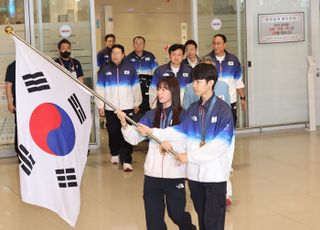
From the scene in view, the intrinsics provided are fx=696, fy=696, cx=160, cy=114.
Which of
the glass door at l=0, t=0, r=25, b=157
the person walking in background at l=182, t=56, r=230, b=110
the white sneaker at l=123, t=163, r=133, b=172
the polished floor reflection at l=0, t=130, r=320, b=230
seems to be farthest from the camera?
the glass door at l=0, t=0, r=25, b=157

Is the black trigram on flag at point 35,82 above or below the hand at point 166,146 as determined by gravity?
above

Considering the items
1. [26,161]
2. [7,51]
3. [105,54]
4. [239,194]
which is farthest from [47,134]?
[105,54]

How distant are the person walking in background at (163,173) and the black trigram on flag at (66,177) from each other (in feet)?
1.73

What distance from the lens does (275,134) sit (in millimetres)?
11484

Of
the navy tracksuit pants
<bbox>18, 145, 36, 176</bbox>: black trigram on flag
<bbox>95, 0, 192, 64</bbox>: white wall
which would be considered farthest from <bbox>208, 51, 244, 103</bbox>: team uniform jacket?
<bbox>95, 0, 192, 64</bbox>: white wall

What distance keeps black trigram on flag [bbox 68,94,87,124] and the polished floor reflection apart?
1.50m

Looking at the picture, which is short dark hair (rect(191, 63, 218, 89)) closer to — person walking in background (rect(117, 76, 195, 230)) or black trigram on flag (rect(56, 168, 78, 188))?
person walking in background (rect(117, 76, 195, 230))

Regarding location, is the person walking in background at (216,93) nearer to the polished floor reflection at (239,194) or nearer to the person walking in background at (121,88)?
the polished floor reflection at (239,194)

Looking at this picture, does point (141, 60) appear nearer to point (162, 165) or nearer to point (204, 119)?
point (162, 165)

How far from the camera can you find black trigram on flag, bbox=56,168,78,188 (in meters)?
5.17

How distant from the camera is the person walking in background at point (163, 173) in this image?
522 centimetres

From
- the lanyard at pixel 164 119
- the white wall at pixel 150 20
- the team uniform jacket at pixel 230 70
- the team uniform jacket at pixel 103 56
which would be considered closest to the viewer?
the lanyard at pixel 164 119

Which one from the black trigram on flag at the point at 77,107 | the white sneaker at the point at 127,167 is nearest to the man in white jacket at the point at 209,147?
the black trigram on flag at the point at 77,107

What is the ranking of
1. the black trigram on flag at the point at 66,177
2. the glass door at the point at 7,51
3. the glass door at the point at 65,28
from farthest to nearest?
1. the glass door at the point at 65,28
2. the glass door at the point at 7,51
3. the black trigram on flag at the point at 66,177
